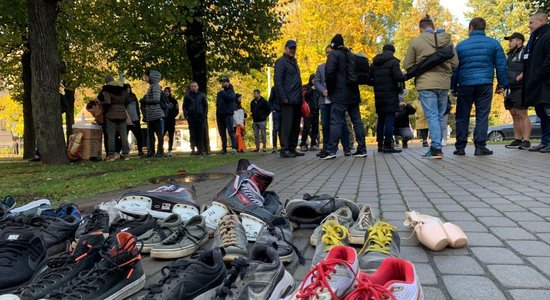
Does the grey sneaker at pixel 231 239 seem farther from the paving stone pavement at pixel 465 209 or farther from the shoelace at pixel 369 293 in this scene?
the shoelace at pixel 369 293

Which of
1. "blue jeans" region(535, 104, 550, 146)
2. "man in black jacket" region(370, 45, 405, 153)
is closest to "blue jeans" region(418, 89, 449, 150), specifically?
"man in black jacket" region(370, 45, 405, 153)

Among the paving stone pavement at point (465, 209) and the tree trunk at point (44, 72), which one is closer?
the paving stone pavement at point (465, 209)

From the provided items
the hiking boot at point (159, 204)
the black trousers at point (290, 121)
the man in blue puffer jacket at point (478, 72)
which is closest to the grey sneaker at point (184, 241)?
the hiking boot at point (159, 204)

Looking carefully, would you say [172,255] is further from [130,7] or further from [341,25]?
[341,25]

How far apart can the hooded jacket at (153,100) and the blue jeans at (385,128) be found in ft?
20.6

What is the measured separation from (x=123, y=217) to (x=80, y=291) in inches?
51.0

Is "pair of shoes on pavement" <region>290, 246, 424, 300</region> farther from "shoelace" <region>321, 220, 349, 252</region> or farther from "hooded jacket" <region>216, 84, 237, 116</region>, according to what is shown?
"hooded jacket" <region>216, 84, 237, 116</region>

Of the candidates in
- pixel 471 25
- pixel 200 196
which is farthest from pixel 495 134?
pixel 200 196

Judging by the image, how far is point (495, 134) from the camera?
22.0 metres

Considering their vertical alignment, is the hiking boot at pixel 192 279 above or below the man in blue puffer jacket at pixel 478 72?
below

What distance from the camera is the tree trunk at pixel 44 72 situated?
405 inches

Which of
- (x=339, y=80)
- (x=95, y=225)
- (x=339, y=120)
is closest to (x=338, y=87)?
(x=339, y=80)

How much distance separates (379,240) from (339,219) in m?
0.53

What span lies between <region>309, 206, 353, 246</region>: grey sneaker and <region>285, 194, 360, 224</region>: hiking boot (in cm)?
11
